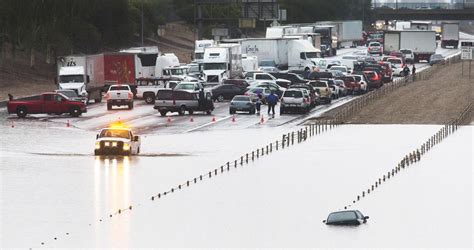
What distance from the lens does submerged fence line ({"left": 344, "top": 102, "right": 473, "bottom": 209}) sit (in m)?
50.3

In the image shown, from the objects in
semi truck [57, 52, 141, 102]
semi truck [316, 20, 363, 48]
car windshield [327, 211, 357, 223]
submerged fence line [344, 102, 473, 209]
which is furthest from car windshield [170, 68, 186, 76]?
semi truck [316, 20, 363, 48]

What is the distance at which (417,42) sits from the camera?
15175cm

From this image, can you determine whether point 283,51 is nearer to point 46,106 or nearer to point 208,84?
point 208,84

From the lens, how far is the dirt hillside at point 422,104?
79625mm

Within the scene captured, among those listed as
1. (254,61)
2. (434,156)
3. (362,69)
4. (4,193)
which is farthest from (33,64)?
(4,193)

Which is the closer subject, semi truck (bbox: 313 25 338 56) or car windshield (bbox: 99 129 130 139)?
car windshield (bbox: 99 129 130 139)

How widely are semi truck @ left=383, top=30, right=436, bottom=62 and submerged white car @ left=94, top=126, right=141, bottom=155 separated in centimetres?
9047

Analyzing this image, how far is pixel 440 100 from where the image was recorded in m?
90.4

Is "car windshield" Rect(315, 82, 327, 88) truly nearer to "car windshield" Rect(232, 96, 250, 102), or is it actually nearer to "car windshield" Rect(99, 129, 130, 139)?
"car windshield" Rect(232, 96, 250, 102)

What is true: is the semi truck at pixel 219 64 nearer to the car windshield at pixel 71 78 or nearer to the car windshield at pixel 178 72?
the car windshield at pixel 178 72

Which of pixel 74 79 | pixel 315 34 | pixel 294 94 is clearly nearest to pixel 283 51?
pixel 315 34

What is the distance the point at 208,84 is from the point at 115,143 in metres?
41.6

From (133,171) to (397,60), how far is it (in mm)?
74622

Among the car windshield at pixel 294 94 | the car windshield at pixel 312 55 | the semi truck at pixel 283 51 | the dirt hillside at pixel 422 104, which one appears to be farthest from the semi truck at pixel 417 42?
the car windshield at pixel 294 94
